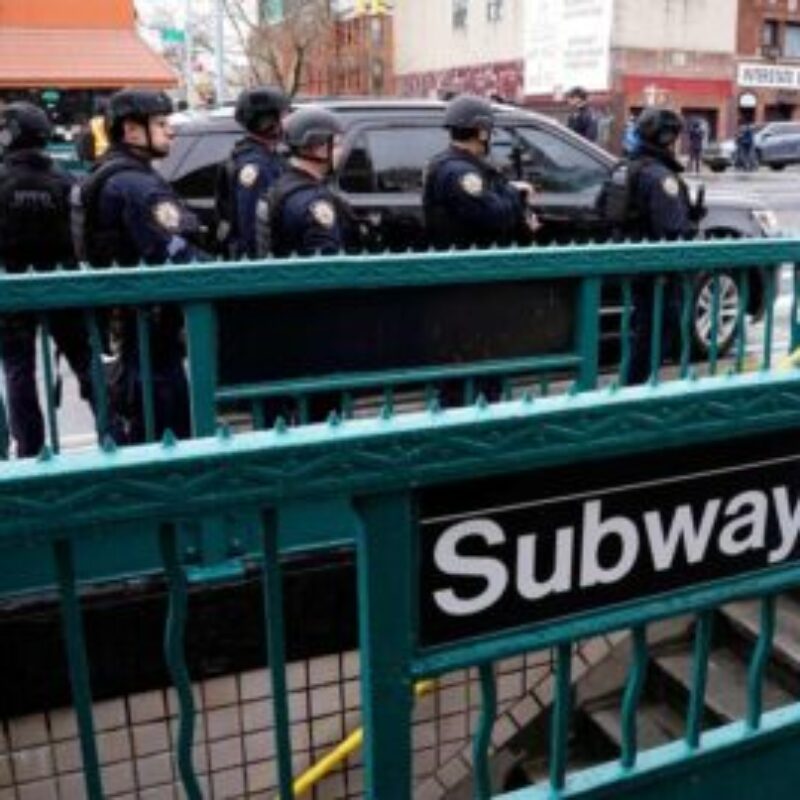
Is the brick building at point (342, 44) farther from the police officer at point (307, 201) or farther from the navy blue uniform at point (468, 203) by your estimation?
the police officer at point (307, 201)

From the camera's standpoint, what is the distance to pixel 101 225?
193 inches

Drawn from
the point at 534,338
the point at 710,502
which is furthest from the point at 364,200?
the point at 710,502

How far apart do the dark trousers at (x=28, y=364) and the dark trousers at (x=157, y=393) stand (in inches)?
13.1

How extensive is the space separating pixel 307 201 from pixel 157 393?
1.24m

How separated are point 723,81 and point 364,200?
38.2 meters

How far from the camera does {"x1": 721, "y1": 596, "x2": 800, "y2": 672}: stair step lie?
379 centimetres

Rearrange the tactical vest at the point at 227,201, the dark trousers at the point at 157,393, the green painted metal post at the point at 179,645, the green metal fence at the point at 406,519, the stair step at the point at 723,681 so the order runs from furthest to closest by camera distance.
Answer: the tactical vest at the point at 227,201 → the dark trousers at the point at 157,393 → the stair step at the point at 723,681 → the green painted metal post at the point at 179,645 → the green metal fence at the point at 406,519

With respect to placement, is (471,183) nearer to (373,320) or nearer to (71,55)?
(373,320)

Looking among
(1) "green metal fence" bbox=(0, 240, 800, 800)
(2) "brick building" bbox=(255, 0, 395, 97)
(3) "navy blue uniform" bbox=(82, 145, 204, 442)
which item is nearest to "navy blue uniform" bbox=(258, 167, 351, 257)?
(3) "navy blue uniform" bbox=(82, 145, 204, 442)

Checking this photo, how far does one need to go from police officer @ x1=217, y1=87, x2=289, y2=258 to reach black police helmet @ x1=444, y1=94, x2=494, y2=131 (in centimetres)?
100

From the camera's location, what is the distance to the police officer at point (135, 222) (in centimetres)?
424

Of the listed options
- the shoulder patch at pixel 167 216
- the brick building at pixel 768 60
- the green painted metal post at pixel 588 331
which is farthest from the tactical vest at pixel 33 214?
the brick building at pixel 768 60

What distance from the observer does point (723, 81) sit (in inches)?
1658

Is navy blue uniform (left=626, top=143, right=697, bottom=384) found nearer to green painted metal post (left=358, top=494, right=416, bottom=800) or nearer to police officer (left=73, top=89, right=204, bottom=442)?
police officer (left=73, top=89, right=204, bottom=442)
